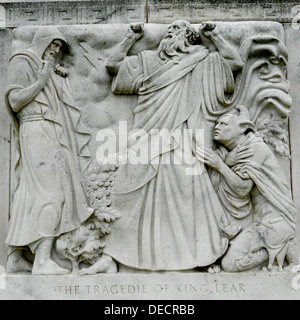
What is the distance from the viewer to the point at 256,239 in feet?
18.8

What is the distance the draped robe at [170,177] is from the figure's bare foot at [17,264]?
2.91ft

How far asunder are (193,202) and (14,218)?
191 centimetres

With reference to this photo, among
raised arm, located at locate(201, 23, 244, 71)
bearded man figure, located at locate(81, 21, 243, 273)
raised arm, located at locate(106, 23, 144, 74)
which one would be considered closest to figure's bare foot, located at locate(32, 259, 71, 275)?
bearded man figure, located at locate(81, 21, 243, 273)

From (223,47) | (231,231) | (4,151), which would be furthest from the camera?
(4,151)

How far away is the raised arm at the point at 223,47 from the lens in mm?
6000

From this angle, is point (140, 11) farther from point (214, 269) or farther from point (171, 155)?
point (214, 269)

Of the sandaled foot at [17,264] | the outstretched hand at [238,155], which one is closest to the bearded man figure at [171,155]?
the outstretched hand at [238,155]

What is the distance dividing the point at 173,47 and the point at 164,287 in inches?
102

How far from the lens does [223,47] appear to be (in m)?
6.00

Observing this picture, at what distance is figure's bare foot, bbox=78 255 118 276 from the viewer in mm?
5668

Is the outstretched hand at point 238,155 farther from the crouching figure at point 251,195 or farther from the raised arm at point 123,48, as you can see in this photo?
the raised arm at point 123,48

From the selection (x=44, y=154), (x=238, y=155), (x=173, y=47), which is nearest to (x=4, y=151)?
(x=44, y=154)

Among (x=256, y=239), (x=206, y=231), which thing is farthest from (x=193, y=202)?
(x=256, y=239)

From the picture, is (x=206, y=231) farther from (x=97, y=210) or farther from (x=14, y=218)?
(x=14, y=218)
